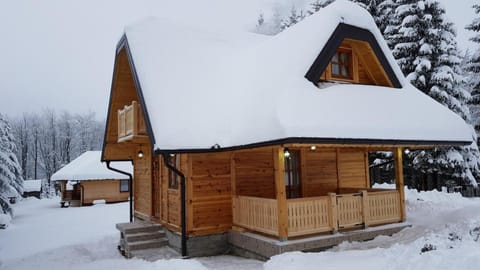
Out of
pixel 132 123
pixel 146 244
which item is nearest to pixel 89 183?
pixel 132 123

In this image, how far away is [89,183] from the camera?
29.3m

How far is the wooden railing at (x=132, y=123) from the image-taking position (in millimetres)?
11312

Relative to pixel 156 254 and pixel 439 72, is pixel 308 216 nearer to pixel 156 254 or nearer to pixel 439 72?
pixel 156 254

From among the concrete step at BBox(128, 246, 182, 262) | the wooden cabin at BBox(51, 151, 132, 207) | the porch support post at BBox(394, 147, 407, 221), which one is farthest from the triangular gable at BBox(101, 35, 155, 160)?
the wooden cabin at BBox(51, 151, 132, 207)

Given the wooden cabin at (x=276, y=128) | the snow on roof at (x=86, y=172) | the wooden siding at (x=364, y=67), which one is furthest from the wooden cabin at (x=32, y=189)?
the wooden siding at (x=364, y=67)

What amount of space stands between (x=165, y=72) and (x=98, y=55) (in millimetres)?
159687

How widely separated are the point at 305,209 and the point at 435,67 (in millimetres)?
12577

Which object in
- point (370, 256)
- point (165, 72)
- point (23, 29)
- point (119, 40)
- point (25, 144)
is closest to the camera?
point (370, 256)

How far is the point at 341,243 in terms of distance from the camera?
371 inches

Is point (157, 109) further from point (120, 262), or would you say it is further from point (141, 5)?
point (141, 5)

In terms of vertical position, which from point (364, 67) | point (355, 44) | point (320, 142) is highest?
point (355, 44)

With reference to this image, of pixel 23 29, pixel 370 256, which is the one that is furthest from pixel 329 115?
pixel 23 29

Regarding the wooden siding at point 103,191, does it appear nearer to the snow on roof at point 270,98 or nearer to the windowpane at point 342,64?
the snow on roof at point 270,98

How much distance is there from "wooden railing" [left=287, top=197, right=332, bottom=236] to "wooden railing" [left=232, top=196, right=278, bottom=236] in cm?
39
